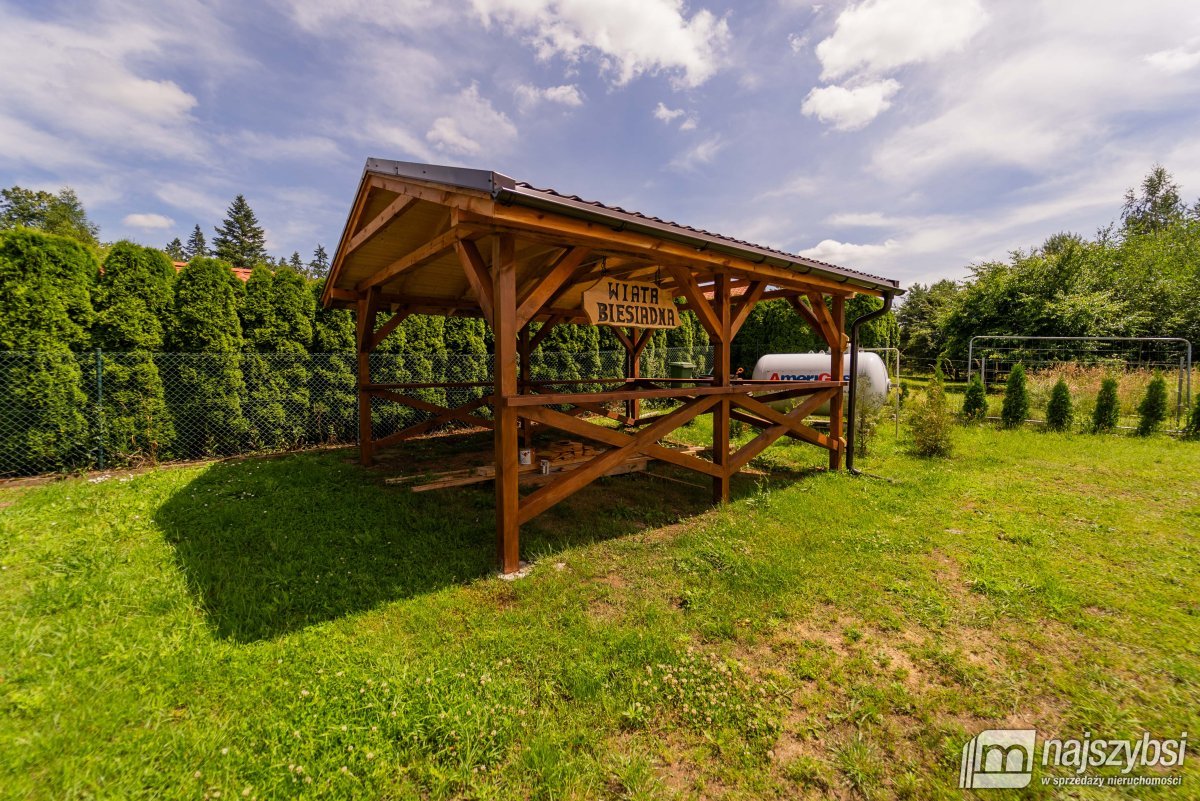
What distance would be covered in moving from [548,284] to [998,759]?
3.48 m

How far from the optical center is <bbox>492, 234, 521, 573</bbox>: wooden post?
324cm

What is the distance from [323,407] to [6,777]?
6.80m

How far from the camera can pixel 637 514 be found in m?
4.75

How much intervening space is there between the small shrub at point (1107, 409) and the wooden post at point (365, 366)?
13163 mm

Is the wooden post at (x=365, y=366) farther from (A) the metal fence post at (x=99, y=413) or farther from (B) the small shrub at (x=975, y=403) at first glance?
(B) the small shrub at (x=975, y=403)

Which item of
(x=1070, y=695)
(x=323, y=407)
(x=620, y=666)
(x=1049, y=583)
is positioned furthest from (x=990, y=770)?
(x=323, y=407)

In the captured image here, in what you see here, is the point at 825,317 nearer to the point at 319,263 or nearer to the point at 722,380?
the point at 722,380

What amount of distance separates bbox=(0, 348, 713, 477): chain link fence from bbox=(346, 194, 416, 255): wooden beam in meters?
3.55

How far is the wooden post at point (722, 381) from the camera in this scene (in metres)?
4.86

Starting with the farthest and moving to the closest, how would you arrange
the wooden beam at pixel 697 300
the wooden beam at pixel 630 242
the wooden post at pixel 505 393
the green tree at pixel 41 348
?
the green tree at pixel 41 348 < the wooden beam at pixel 697 300 < the wooden post at pixel 505 393 < the wooden beam at pixel 630 242

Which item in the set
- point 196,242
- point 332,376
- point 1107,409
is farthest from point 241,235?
point 1107,409

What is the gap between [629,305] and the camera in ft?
14.1

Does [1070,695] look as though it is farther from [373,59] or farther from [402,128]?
[402,128]

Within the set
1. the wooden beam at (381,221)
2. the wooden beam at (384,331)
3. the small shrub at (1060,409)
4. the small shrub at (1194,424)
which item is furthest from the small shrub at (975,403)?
the wooden beam at (381,221)
